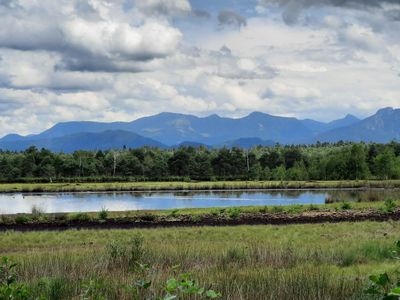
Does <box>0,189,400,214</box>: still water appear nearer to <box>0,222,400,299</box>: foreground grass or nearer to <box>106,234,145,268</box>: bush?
<box>0,222,400,299</box>: foreground grass

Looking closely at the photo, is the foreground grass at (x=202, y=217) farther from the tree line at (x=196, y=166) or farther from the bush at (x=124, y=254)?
the tree line at (x=196, y=166)

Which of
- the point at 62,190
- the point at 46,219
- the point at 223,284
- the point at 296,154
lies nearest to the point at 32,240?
the point at 46,219

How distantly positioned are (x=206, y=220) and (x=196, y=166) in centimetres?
10388

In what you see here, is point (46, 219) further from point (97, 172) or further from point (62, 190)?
point (97, 172)

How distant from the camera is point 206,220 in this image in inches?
1388

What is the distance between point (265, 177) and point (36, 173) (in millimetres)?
54830

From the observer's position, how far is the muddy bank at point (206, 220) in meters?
32.8

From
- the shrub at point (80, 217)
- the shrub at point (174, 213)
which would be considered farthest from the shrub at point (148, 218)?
the shrub at point (80, 217)

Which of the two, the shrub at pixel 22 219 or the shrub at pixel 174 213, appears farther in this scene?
the shrub at pixel 174 213

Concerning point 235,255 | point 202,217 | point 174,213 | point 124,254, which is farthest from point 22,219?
point 235,255

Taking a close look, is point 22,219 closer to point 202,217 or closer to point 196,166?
point 202,217

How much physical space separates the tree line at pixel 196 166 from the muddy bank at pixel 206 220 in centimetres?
7701

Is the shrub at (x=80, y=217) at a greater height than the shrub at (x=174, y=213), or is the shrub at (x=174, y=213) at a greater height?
the shrub at (x=80, y=217)

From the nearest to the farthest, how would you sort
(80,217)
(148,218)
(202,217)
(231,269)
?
(231,269)
(148,218)
(202,217)
(80,217)
